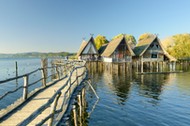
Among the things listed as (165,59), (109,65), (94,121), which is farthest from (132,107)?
(165,59)

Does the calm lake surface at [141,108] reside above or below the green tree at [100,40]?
below

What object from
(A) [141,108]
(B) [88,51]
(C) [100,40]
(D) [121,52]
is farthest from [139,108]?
(C) [100,40]

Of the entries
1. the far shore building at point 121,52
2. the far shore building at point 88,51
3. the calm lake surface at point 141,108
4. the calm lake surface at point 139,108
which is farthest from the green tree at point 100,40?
the calm lake surface at point 141,108

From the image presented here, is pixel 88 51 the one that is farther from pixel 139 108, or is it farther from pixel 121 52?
pixel 139 108

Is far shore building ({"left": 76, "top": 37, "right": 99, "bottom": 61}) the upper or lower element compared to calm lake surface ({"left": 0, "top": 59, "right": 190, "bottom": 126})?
upper

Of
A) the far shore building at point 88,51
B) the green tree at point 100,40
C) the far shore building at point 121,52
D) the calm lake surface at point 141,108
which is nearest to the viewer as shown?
the calm lake surface at point 141,108

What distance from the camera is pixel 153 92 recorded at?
23.0 meters

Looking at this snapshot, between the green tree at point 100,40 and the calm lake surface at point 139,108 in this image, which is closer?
the calm lake surface at point 139,108

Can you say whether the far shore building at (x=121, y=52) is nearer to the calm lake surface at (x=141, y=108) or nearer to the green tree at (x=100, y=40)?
the green tree at (x=100, y=40)

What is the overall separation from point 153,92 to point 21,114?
1727 cm

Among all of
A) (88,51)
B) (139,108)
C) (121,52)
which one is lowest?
(139,108)

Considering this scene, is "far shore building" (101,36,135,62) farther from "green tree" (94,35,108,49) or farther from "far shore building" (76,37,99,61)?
"green tree" (94,35,108,49)

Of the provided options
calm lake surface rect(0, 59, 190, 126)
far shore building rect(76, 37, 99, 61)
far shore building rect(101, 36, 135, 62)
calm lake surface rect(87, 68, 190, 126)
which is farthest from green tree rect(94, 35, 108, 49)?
calm lake surface rect(87, 68, 190, 126)

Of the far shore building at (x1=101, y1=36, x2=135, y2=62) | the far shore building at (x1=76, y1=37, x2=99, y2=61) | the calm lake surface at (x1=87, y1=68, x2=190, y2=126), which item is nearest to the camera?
the calm lake surface at (x1=87, y1=68, x2=190, y2=126)
